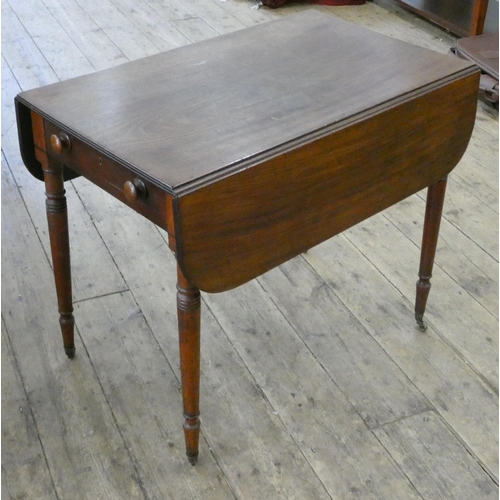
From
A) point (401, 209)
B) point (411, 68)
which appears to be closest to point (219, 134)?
point (411, 68)

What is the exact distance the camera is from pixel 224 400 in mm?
1801

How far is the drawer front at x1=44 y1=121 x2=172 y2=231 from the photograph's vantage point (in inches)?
51.8

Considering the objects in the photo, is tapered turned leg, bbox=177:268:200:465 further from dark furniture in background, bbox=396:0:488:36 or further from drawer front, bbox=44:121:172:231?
dark furniture in background, bbox=396:0:488:36

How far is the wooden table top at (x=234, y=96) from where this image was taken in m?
1.34

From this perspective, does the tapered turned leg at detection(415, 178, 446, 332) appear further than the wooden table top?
Yes

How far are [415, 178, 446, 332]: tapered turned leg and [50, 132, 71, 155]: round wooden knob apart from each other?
843mm

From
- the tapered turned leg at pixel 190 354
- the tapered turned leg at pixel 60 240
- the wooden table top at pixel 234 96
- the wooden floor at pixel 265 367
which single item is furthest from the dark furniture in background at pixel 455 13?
the tapered turned leg at pixel 190 354

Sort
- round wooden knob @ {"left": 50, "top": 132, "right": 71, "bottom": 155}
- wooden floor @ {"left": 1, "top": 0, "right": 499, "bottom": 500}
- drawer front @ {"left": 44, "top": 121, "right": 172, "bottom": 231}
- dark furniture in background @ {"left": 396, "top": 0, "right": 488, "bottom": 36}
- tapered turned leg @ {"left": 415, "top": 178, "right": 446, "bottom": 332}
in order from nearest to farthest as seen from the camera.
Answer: drawer front @ {"left": 44, "top": 121, "right": 172, "bottom": 231}
round wooden knob @ {"left": 50, "top": 132, "right": 71, "bottom": 155}
wooden floor @ {"left": 1, "top": 0, "right": 499, "bottom": 500}
tapered turned leg @ {"left": 415, "top": 178, "right": 446, "bottom": 332}
dark furniture in background @ {"left": 396, "top": 0, "right": 488, "bottom": 36}

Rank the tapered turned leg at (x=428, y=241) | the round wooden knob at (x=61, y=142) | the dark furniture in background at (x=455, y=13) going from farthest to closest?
the dark furniture in background at (x=455, y=13), the tapered turned leg at (x=428, y=241), the round wooden knob at (x=61, y=142)

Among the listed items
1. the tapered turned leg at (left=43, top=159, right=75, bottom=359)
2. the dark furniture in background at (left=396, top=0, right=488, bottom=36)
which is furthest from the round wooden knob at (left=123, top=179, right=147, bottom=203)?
the dark furniture in background at (left=396, top=0, right=488, bottom=36)

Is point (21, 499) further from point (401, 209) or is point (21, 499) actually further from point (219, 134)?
point (401, 209)

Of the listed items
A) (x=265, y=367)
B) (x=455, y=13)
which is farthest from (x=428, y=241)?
(x=455, y=13)

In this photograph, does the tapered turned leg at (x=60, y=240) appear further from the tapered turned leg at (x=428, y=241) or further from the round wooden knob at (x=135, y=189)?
the tapered turned leg at (x=428, y=241)

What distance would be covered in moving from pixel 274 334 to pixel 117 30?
2490mm
